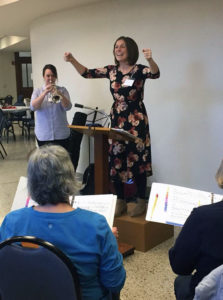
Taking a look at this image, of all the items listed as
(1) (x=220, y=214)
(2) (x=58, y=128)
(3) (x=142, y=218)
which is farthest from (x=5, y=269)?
(2) (x=58, y=128)

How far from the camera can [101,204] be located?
1958 millimetres

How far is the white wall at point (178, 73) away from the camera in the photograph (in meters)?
3.86

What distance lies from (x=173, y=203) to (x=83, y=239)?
35.8 inches

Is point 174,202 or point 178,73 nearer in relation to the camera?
point 174,202

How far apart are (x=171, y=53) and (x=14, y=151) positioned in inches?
177

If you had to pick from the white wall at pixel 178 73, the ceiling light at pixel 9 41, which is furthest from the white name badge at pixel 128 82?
the ceiling light at pixel 9 41

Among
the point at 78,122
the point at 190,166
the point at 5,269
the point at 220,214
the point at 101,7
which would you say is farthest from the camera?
the point at 78,122

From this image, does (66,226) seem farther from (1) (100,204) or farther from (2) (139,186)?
(2) (139,186)

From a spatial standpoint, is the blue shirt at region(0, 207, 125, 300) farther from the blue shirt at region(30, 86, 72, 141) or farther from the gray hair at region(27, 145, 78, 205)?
the blue shirt at region(30, 86, 72, 141)

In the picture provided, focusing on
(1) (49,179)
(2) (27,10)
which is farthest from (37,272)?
(2) (27,10)

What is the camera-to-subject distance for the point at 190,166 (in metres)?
4.18

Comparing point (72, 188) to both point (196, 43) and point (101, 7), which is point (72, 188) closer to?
point (196, 43)

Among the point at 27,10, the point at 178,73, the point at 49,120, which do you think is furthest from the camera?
the point at 27,10

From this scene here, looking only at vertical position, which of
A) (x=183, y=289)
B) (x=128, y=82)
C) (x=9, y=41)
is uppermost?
(x=9, y=41)
